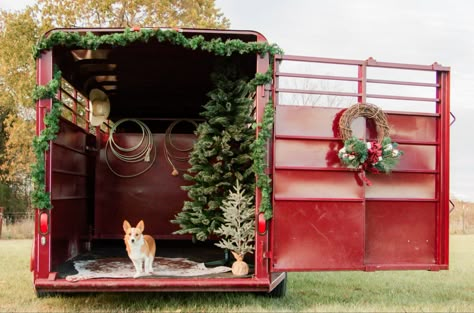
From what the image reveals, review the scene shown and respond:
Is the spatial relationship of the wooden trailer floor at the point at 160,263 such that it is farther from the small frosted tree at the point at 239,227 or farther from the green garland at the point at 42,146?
the green garland at the point at 42,146

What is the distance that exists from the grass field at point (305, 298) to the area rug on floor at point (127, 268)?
39 cm

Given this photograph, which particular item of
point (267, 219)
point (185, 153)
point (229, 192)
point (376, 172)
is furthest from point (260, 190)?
point (185, 153)

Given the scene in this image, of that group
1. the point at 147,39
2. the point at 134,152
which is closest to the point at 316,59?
the point at 147,39

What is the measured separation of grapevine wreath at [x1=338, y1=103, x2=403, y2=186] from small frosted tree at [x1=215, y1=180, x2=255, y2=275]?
1135 mm

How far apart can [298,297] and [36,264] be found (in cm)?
318

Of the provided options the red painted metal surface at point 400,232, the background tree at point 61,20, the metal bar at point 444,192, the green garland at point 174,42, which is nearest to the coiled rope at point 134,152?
the green garland at point 174,42

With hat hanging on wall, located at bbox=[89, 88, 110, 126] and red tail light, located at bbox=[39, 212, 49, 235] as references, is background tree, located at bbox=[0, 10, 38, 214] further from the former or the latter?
red tail light, located at bbox=[39, 212, 49, 235]

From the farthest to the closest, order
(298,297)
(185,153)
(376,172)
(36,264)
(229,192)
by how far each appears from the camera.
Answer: (185,153), (298,297), (229,192), (376,172), (36,264)

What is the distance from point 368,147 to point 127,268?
2977 millimetres

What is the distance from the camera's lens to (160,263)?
266 inches

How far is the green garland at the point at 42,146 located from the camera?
17.9ft

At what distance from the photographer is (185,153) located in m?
8.16

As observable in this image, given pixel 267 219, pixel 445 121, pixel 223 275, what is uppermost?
pixel 445 121

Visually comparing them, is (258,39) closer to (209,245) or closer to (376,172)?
(376,172)
